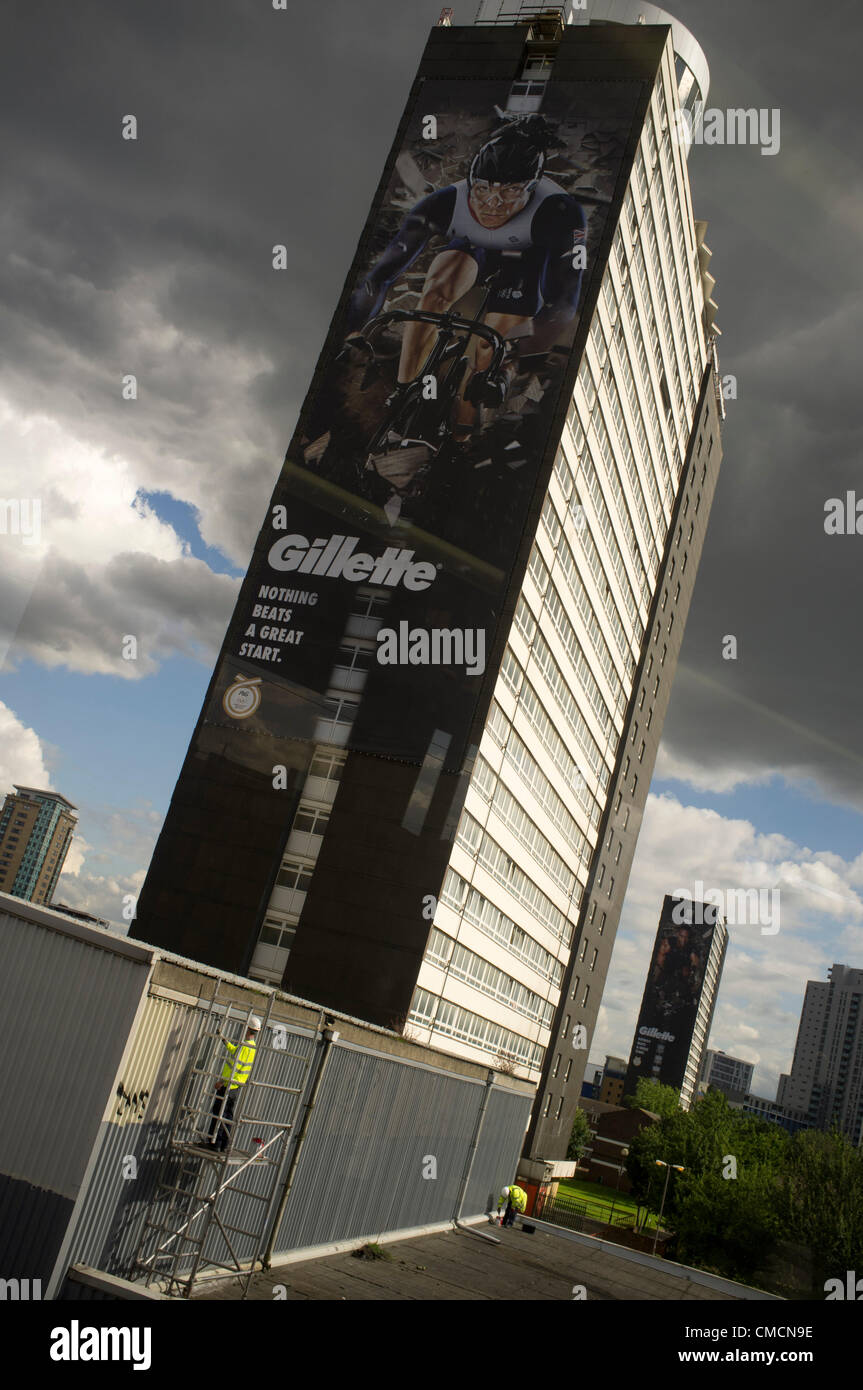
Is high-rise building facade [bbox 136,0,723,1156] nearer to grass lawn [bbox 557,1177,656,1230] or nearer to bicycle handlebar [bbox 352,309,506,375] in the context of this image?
bicycle handlebar [bbox 352,309,506,375]

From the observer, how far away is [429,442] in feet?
147

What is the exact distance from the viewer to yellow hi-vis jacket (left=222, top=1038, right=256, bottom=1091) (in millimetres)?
13422

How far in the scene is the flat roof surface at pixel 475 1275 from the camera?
51.3ft

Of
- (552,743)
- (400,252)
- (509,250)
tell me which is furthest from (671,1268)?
(400,252)

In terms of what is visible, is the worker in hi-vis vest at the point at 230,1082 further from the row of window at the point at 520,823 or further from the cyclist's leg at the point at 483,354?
the cyclist's leg at the point at 483,354

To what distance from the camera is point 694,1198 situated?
53438 millimetres

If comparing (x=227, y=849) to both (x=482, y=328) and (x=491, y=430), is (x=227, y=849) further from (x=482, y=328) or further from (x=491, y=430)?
(x=482, y=328)

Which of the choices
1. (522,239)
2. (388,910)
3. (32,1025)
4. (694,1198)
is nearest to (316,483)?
(522,239)

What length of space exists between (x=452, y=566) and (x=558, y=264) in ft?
53.7

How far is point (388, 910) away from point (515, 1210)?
1251 cm

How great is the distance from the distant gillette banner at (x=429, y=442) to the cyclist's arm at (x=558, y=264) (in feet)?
0.30

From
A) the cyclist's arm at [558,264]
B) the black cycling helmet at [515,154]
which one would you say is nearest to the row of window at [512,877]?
the cyclist's arm at [558,264]

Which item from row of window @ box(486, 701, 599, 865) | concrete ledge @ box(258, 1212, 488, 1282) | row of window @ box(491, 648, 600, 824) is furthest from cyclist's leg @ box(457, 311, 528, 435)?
concrete ledge @ box(258, 1212, 488, 1282)

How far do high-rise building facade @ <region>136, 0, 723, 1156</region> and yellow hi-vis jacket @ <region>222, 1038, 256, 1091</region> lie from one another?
82.7ft
